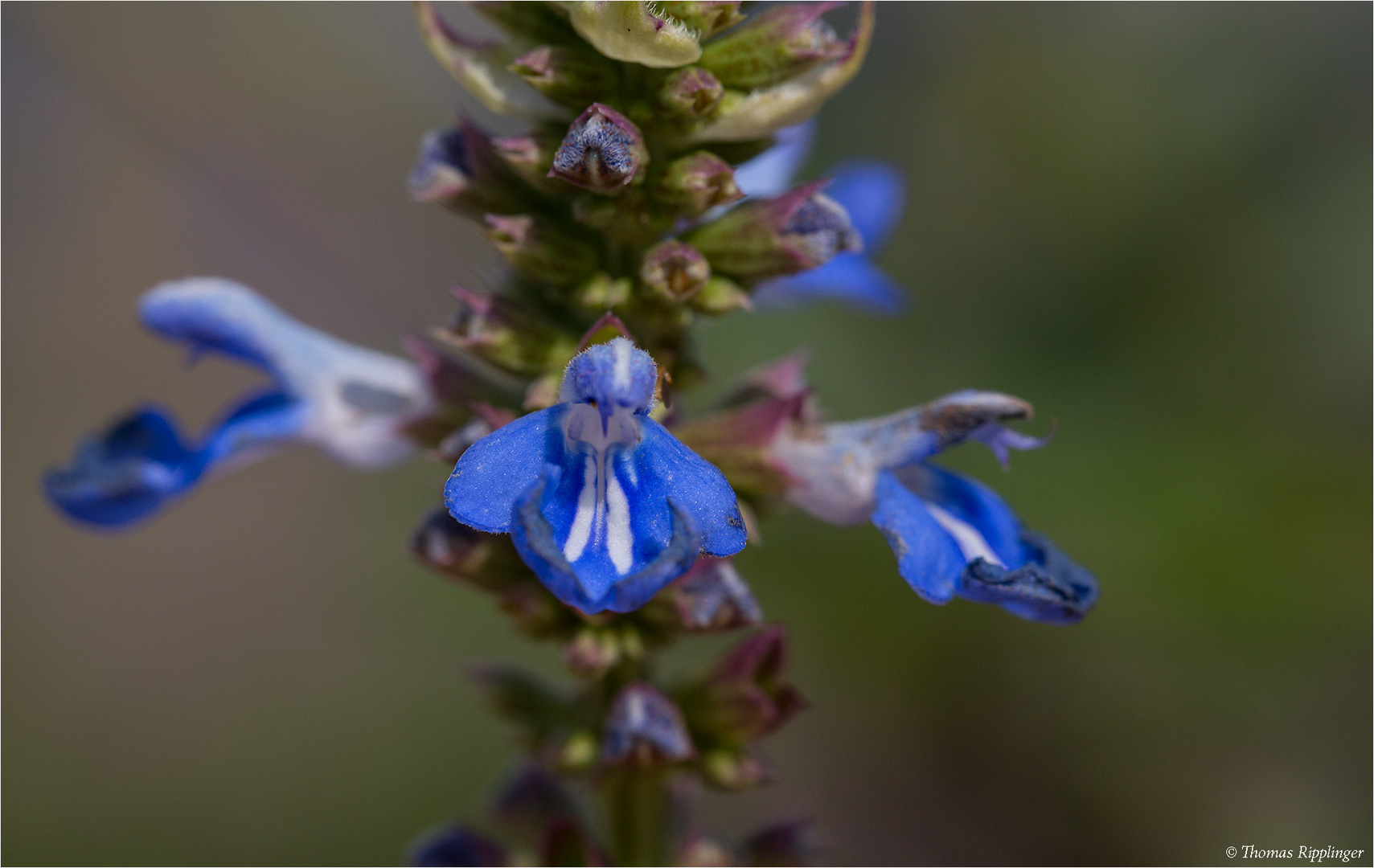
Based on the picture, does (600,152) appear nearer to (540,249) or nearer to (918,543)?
(540,249)

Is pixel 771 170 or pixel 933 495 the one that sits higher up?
pixel 771 170

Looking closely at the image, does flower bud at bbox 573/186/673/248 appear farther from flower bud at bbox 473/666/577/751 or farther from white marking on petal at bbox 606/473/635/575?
flower bud at bbox 473/666/577/751

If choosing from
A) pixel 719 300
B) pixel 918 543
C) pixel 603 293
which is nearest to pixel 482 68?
pixel 603 293

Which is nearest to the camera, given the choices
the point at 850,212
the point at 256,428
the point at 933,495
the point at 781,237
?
the point at 781,237

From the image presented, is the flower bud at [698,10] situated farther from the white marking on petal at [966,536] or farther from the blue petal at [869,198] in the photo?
the blue petal at [869,198]

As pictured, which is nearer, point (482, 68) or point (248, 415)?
point (482, 68)

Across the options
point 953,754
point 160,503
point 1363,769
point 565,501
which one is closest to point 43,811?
point 160,503

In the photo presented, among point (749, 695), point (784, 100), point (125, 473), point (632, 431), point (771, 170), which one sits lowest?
point (749, 695)
